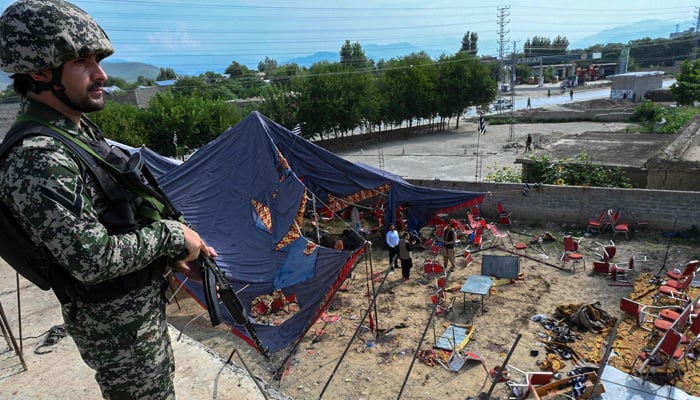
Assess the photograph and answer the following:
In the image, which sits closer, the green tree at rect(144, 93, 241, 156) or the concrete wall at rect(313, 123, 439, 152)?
the green tree at rect(144, 93, 241, 156)

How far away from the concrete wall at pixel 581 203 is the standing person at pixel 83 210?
35.1 ft

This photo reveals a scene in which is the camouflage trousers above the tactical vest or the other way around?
the other way around

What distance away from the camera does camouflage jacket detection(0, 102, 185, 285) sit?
1.36 metres

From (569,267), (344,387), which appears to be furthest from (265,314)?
(569,267)

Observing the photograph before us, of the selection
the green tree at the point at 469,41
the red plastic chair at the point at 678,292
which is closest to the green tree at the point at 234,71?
the green tree at the point at 469,41

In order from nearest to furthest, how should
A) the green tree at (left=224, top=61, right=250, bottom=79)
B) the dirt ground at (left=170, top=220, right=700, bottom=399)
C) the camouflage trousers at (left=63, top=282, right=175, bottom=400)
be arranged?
the camouflage trousers at (left=63, top=282, right=175, bottom=400), the dirt ground at (left=170, top=220, right=700, bottom=399), the green tree at (left=224, top=61, right=250, bottom=79)

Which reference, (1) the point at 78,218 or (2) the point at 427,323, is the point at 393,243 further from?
→ (1) the point at 78,218

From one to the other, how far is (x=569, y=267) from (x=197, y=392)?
836 cm

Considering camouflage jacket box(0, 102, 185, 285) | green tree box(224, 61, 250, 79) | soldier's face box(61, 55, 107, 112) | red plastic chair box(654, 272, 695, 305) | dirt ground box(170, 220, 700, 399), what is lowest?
dirt ground box(170, 220, 700, 399)

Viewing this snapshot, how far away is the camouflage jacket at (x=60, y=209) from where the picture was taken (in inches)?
53.6

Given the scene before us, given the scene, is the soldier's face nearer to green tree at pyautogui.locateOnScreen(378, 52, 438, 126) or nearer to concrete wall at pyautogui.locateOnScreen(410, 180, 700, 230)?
concrete wall at pyautogui.locateOnScreen(410, 180, 700, 230)

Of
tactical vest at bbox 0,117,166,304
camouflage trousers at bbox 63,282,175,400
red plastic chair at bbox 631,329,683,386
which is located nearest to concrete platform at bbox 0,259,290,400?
camouflage trousers at bbox 63,282,175,400

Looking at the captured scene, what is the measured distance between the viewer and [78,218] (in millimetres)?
1400

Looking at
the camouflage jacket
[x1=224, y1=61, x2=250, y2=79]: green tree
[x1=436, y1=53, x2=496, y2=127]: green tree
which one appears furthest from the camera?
[x1=224, y1=61, x2=250, y2=79]: green tree
